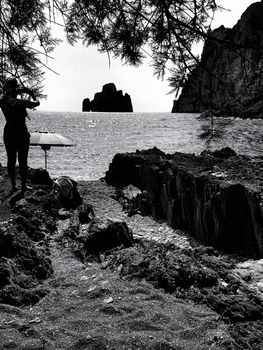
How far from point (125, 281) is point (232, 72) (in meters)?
2.96

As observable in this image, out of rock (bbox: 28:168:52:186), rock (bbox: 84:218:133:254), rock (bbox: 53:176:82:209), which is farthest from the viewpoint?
rock (bbox: 28:168:52:186)

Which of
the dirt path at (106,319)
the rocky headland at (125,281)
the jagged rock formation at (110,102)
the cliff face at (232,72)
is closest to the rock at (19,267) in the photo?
the rocky headland at (125,281)

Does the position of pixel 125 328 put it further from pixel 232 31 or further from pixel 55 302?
pixel 232 31

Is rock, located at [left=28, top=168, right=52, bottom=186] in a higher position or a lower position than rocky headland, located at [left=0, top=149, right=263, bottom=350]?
higher

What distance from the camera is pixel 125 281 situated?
4.96 m

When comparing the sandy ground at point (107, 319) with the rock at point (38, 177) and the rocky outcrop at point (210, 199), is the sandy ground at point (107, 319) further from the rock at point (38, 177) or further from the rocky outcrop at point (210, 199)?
the rock at point (38, 177)

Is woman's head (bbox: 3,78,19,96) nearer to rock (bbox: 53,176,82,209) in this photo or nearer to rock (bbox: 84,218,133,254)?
rock (bbox: 84,218,133,254)

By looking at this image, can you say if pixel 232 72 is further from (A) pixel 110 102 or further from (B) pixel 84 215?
(A) pixel 110 102

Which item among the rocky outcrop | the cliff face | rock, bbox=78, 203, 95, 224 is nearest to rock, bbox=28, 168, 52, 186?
the rocky outcrop

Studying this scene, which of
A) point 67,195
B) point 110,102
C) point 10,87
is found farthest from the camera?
point 110,102

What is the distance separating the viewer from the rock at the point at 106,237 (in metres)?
6.30

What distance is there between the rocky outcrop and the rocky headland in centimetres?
4

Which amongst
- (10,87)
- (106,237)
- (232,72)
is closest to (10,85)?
(10,87)

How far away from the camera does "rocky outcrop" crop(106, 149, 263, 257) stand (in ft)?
22.6
